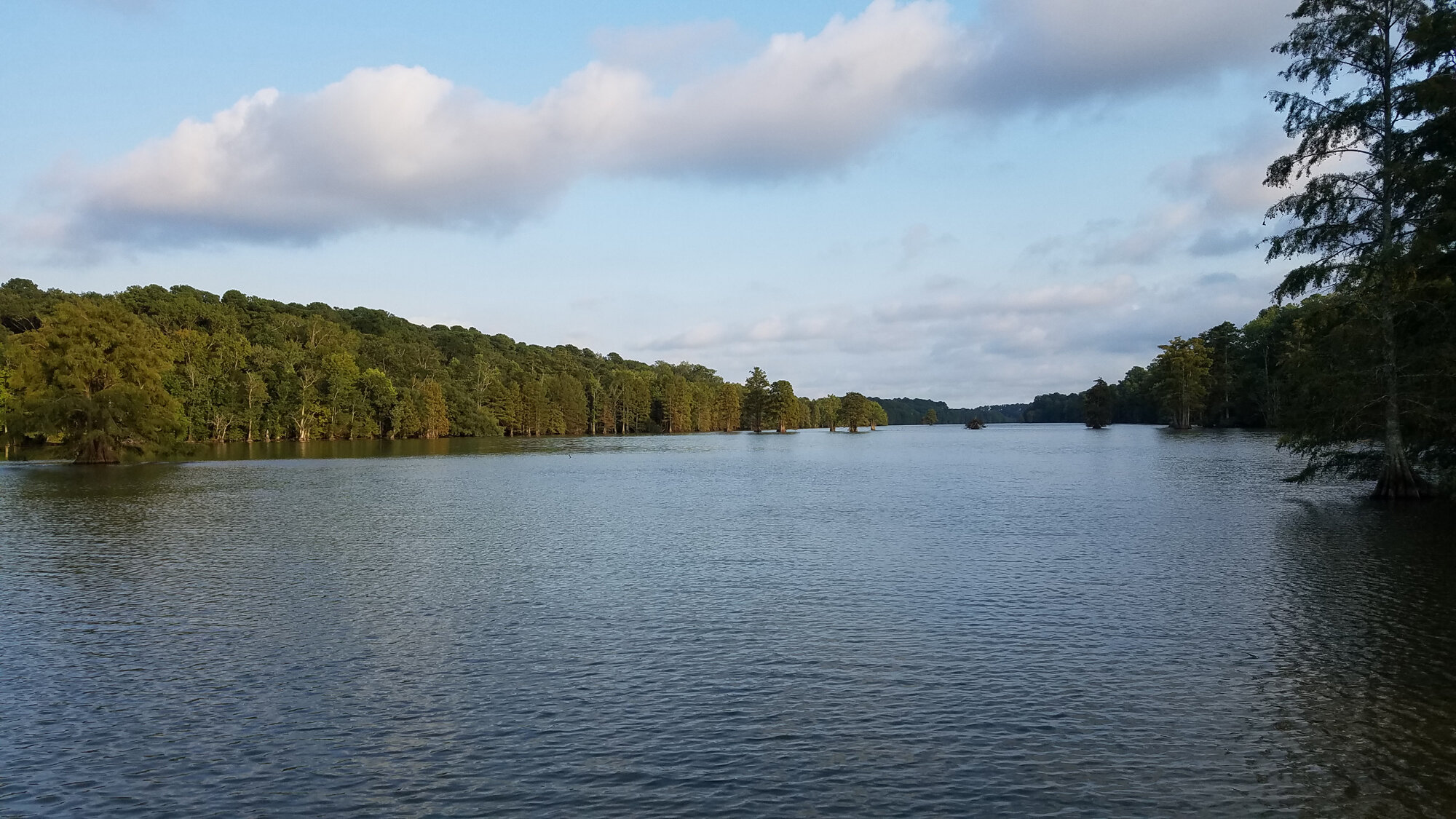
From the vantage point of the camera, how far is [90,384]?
7112 centimetres

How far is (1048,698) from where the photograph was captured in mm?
12367

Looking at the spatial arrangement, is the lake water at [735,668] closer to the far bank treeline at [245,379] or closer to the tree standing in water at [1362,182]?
the tree standing in water at [1362,182]

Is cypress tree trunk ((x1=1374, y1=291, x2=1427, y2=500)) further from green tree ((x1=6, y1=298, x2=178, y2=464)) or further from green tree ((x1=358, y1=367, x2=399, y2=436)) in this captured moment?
green tree ((x1=358, y1=367, x2=399, y2=436))

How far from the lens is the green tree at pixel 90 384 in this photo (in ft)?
222

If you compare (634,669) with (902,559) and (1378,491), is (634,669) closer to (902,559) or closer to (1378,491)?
(902,559)

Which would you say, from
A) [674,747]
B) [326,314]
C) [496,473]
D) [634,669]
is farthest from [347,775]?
[326,314]

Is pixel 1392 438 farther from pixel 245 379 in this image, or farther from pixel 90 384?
pixel 245 379

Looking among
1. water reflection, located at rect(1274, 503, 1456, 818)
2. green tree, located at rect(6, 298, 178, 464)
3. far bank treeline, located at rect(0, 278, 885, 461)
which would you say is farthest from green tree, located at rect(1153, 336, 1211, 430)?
green tree, located at rect(6, 298, 178, 464)

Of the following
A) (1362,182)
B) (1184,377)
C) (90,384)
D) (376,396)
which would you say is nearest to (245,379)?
(376,396)

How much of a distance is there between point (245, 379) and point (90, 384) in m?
46.7

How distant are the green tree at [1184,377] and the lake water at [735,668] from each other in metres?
129

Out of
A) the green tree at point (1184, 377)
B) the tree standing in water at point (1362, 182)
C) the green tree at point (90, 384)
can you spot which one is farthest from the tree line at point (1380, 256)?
the green tree at point (1184, 377)

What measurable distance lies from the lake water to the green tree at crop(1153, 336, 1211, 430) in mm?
129466

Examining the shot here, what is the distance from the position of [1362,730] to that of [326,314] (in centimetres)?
18598
